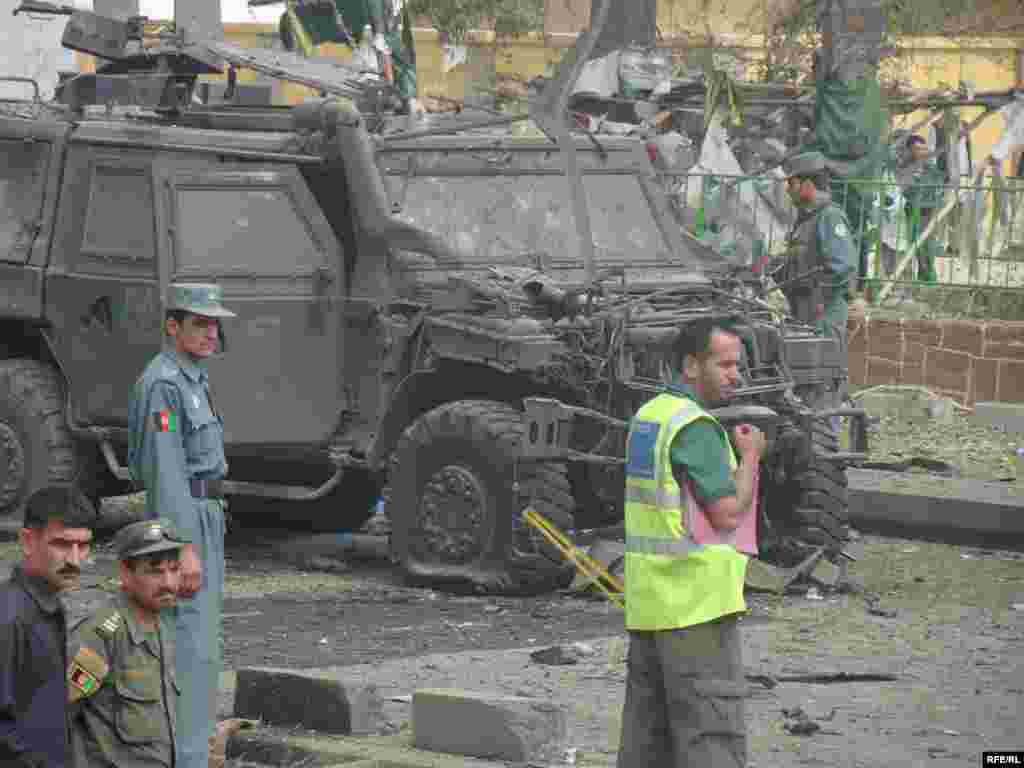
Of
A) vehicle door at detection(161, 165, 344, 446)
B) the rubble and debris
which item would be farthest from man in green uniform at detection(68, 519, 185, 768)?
vehicle door at detection(161, 165, 344, 446)

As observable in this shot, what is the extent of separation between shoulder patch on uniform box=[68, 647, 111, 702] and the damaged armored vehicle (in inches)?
215

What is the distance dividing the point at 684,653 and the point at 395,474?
5460 millimetres

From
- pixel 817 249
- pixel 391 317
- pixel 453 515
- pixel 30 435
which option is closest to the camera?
pixel 453 515

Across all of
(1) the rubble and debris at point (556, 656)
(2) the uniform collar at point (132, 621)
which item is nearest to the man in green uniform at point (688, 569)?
(2) the uniform collar at point (132, 621)

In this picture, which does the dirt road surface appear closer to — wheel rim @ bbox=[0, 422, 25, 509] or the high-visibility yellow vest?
wheel rim @ bbox=[0, 422, 25, 509]

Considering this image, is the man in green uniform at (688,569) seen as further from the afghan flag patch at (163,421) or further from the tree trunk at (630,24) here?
the tree trunk at (630,24)

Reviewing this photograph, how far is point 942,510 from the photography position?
1477 centimetres

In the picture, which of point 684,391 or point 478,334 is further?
point 478,334

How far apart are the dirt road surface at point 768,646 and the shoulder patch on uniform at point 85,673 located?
8.17 ft

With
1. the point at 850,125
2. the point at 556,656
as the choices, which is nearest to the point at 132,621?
the point at 556,656

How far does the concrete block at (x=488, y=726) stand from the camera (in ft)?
27.3

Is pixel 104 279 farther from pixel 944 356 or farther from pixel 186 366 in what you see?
pixel 944 356

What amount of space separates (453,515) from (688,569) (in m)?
5.24

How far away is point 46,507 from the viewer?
240 inches
